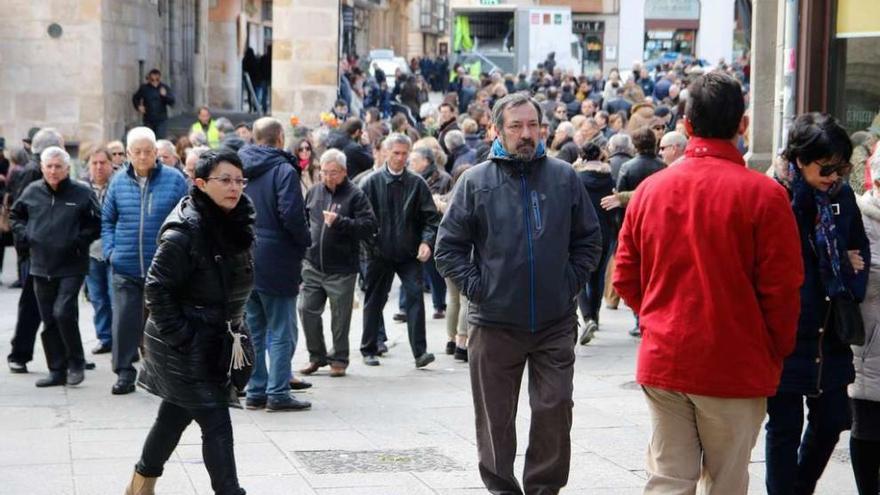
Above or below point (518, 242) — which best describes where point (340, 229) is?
below

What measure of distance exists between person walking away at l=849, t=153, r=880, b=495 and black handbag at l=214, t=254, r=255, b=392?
8.41 ft

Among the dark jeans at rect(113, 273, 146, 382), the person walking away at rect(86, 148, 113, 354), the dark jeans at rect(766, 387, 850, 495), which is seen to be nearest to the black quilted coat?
the dark jeans at rect(766, 387, 850, 495)

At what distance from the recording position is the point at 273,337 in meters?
10.0

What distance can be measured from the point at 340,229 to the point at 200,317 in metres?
4.72

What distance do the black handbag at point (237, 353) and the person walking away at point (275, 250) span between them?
3162 mm

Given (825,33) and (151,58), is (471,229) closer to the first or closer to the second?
(825,33)

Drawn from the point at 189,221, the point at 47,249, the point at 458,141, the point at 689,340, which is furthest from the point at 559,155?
the point at 689,340

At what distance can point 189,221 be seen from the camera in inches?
264

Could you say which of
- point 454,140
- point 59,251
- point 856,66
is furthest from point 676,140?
point 454,140

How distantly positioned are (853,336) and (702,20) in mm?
54945

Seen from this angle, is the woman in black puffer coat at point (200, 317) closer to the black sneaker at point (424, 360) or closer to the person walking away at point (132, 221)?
the person walking away at point (132, 221)

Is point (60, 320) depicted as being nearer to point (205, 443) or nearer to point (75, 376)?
point (75, 376)

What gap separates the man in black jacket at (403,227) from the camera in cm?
1199

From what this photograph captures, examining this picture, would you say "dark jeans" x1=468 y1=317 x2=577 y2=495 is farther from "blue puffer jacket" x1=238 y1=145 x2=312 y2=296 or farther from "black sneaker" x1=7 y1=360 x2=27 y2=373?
"black sneaker" x1=7 y1=360 x2=27 y2=373
